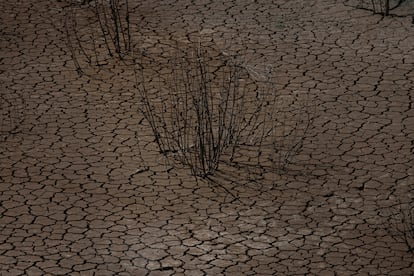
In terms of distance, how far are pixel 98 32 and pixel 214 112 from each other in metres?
1.97

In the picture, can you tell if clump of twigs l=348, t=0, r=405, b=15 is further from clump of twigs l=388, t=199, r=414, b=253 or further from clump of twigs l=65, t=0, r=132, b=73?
clump of twigs l=388, t=199, r=414, b=253

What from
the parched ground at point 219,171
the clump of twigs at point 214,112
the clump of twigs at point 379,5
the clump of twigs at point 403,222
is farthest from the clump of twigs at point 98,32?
the clump of twigs at point 403,222

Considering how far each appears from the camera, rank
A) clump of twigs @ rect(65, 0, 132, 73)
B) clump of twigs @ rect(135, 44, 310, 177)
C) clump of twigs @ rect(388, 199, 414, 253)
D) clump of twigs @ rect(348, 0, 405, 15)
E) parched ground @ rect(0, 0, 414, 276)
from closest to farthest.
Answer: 1. parched ground @ rect(0, 0, 414, 276)
2. clump of twigs @ rect(388, 199, 414, 253)
3. clump of twigs @ rect(135, 44, 310, 177)
4. clump of twigs @ rect(65, 0, 132, 73)
5. clump of twigs @ rect(348, 0, 405, 15)

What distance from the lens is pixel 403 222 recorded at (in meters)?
6.52

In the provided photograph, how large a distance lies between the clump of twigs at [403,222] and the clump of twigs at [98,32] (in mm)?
3151

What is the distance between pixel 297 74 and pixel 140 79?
1.18 metres

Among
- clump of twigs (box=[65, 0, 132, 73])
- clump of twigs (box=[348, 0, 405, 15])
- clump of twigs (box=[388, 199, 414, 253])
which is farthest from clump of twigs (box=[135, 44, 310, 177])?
clump of twigs (box=[348, 0, 405, 15])

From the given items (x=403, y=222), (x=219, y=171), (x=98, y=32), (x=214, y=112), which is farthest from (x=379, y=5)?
(x=403, y=222)

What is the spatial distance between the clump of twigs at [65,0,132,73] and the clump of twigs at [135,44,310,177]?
364 mm

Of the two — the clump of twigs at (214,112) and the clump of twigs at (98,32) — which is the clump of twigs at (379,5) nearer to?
the clump of twigs at (214,112)

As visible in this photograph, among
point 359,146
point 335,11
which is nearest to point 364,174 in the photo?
point 359,146

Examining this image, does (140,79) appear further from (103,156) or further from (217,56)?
(103,156)

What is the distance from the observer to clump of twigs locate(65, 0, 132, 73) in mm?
9125

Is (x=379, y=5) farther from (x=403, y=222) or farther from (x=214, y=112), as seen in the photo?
(x=403, y=222)
